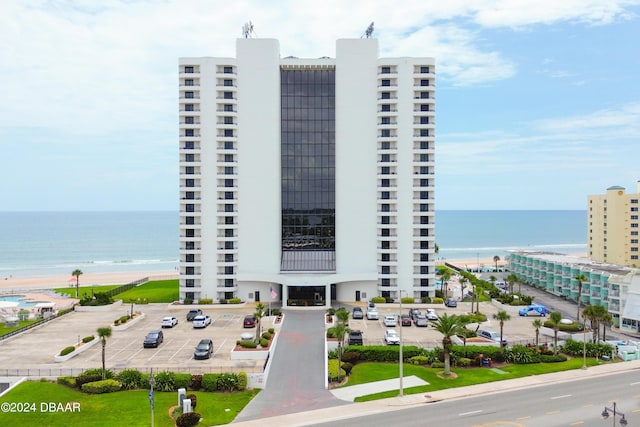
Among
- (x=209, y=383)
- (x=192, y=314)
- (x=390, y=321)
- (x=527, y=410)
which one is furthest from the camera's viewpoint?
(x=192, y=314)

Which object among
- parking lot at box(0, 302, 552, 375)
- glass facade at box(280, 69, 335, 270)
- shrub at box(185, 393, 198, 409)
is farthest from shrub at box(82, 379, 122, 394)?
glass facade at box(280, 69, 335, 270)

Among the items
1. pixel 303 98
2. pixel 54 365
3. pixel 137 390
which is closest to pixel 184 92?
pixel 303 98

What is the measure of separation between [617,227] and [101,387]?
116m

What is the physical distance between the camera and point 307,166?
80688 millimetres

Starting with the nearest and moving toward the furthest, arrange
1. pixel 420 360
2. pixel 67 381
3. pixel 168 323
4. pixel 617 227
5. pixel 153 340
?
pixel 67 381, pixel 420 360, pixel 153 340, pixel 168 323, pixel 617 227

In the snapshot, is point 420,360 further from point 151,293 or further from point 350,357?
point 151,293

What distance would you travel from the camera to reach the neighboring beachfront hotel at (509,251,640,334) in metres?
62.6

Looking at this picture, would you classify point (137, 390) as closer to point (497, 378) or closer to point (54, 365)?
point (54, 365)

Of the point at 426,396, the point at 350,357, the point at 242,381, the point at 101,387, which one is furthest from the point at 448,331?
the point at 101,387

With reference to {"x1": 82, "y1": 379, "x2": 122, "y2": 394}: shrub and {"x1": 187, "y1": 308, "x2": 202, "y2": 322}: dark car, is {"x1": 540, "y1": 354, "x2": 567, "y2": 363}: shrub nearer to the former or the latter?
{"x1": 82, "y1": 379, "x2": 122, "y2": 394}: shrub

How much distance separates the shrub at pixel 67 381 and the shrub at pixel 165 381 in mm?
6601

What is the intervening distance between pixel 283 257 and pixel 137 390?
42.9 meters

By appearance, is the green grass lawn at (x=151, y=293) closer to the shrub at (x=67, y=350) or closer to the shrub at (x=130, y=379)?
the shrub at (x=67, y=350)

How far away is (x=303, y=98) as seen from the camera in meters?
80.9
